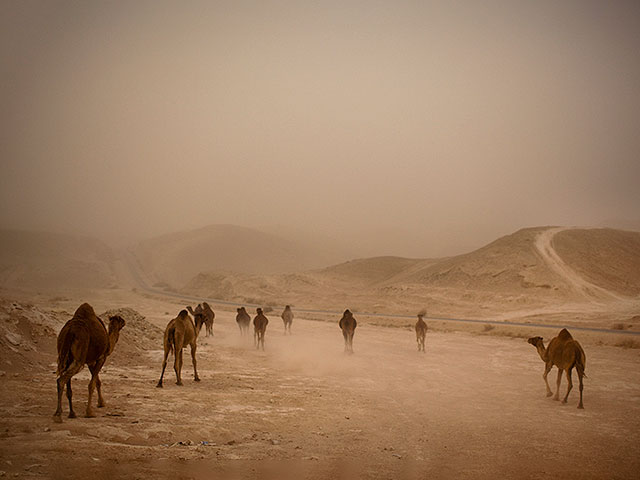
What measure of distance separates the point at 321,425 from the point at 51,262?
139 meters

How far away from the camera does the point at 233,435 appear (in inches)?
410

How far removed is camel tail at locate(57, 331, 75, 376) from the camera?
977 centimetres

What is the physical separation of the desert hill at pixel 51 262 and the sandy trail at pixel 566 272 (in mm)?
83224

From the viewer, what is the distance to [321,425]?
12.0m

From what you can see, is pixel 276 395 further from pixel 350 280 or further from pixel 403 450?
pixel 350 280

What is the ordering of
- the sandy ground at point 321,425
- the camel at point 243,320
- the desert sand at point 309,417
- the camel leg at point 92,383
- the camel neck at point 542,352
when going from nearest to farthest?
the sandy ground at point 321,425 → the desert sand at point 309,417 → the camel leg at point 92,383 → the camel neck at point 542,352 → the camel at point 243,320

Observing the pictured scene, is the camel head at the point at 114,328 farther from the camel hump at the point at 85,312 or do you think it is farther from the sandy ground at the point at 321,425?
the sandy ground at the point at 321,425

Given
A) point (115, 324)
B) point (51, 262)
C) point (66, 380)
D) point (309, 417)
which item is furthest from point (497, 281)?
point (51, 262)

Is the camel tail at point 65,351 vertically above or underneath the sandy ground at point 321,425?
above

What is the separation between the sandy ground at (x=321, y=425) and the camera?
8.24 metres

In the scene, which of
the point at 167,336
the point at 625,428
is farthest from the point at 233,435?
the point at 625,428

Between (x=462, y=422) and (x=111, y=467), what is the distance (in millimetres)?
9077

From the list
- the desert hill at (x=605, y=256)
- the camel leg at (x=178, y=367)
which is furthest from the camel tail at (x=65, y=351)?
the desert hill at (x=605, y=256)

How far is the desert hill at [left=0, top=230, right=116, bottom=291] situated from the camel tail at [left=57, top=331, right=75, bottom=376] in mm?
90937
